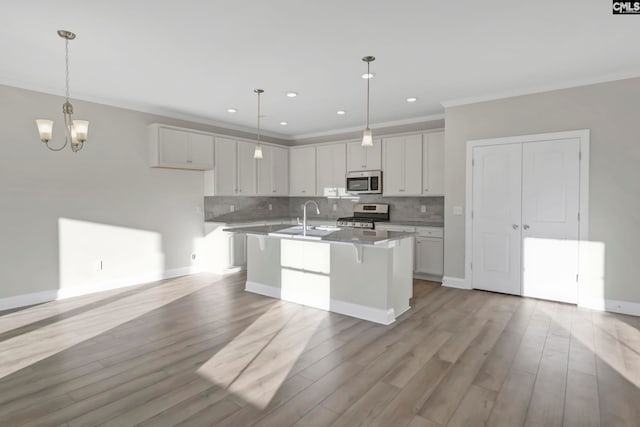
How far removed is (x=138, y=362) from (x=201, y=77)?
2.93m

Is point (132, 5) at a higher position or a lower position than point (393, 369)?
higher

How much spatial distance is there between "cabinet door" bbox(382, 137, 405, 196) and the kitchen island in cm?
216

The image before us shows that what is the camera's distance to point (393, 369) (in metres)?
2.66

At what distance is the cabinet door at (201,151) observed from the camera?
222 inches

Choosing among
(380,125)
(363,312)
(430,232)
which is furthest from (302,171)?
(363,312)

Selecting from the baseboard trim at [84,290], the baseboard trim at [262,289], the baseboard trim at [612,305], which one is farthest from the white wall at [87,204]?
the baseboard trim at [612,305]

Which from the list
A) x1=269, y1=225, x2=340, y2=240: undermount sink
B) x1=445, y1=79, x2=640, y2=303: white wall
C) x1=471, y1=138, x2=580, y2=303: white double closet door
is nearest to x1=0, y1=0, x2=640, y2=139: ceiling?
x1=445, y1=79, x2=640, y2=303: white wall

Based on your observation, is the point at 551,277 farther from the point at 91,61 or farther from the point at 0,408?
the point at 91,61

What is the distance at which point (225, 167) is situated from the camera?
616 cm

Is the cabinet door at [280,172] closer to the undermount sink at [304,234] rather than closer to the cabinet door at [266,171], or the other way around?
the cabinet door at [266,171]

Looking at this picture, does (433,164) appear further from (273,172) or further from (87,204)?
(87,204)

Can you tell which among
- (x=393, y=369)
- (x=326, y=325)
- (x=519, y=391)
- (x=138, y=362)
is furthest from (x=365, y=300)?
(x=138, y=362)

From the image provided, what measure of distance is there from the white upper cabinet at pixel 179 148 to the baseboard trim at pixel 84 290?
1.65 metres

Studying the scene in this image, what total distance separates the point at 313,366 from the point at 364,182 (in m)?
4.13
